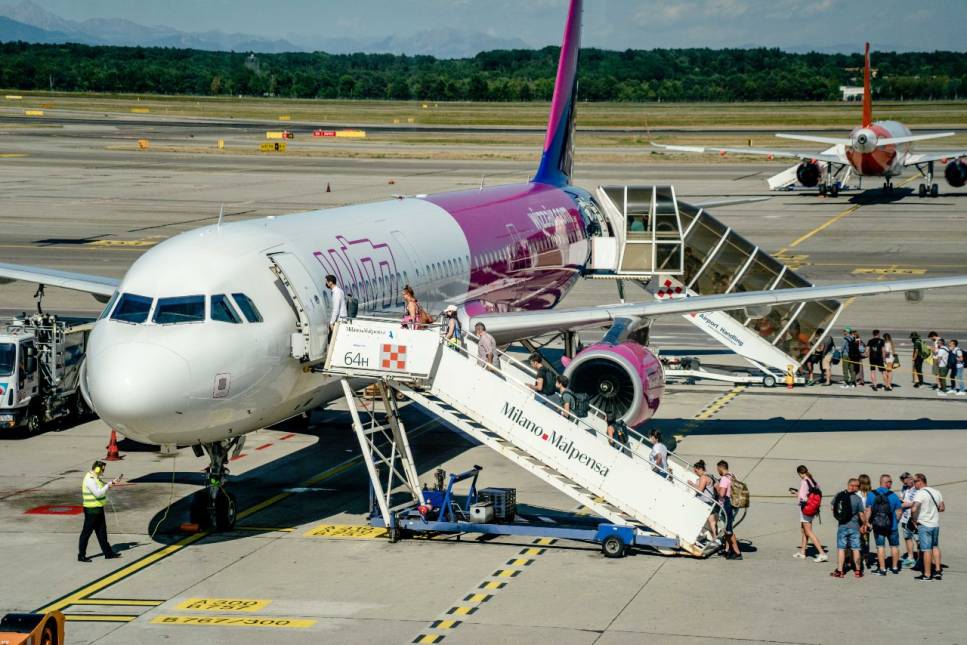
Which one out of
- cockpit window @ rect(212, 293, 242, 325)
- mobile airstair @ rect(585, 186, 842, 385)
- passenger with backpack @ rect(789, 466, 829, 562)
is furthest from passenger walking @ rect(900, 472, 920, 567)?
mobile airstair @ rect(585, 186, 842, 385)

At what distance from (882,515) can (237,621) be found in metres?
10.1

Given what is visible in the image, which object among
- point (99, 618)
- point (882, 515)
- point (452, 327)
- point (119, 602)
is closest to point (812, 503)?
point (882, 515)

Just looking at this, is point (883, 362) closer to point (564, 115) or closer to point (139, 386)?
point (564, 115)

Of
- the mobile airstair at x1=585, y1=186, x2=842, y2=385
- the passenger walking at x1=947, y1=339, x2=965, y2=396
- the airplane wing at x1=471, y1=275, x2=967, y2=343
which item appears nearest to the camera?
the airplane wing at x1=471, y1=275, x2=967, y2=343

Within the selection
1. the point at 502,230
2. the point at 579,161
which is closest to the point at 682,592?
the point at 502,230

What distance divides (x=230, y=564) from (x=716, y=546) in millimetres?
8049

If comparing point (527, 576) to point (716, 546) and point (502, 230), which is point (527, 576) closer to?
point (716, 546)

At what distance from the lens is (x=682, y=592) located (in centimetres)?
2009

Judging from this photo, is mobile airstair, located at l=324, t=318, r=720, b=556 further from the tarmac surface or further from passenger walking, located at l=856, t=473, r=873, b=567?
passenger walking, located at l=856, t=473, r=873, b=567

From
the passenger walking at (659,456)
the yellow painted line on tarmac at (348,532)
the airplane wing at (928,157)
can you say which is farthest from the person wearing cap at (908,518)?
the airplane wing at (928,157)

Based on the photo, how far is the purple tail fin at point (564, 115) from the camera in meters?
43.1

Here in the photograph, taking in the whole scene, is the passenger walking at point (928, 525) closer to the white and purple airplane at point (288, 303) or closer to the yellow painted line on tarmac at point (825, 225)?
the white and purple airplane at point (288, 303)

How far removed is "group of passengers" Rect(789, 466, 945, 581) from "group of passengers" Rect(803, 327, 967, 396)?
15.8 m

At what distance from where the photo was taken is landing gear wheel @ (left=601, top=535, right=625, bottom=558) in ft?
72.3
